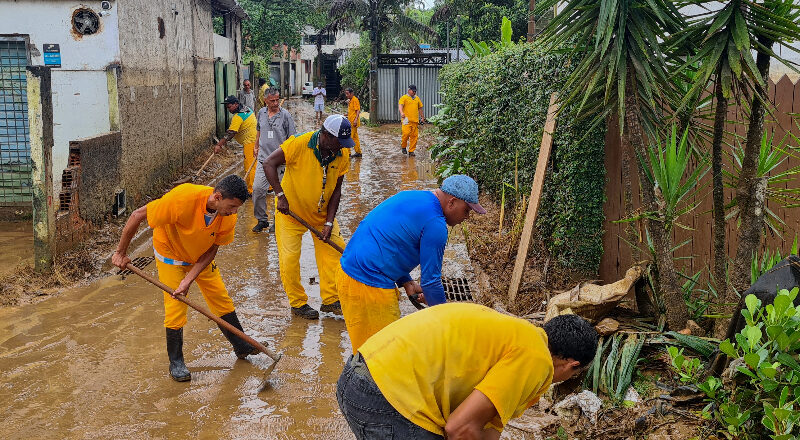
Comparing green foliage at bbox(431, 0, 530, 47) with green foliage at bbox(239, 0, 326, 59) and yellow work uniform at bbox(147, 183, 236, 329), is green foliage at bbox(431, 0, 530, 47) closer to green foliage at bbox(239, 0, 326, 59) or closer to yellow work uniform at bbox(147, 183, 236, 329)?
green foliage at bbox(239, 0, 326, 59)

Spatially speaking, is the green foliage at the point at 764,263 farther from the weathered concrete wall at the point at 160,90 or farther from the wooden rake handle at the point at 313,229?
the weathered concrete wall at the point at 160,90

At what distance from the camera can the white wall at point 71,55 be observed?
10242 mm

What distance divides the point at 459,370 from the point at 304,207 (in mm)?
4187

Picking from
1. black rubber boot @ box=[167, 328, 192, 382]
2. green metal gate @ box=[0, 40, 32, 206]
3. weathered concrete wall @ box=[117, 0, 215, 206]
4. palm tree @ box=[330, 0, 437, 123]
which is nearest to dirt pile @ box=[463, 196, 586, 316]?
black rubber boot @ box=[167, 328, 192, 382]

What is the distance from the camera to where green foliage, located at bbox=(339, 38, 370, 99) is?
3197 centimetres

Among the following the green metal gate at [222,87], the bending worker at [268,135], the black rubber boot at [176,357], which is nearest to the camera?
the black rubber boot at [176,357]

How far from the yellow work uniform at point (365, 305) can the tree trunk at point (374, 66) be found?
2262cm

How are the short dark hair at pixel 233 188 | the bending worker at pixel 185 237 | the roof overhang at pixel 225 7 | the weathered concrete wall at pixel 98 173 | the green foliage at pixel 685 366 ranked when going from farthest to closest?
the roof overhang at pixel 225 7
the weathered concrete wall at pixel 98 173
the bending worker at pixel 185 237
the short dark hair at pixel 233 188
the green foliage at pixel 685 366

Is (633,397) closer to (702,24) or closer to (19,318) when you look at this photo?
(702,24)

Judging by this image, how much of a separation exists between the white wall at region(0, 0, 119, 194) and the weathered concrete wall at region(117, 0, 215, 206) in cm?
26

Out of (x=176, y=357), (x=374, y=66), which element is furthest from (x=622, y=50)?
(x=374, y=66)

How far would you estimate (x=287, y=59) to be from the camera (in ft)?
143

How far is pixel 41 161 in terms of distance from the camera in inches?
313

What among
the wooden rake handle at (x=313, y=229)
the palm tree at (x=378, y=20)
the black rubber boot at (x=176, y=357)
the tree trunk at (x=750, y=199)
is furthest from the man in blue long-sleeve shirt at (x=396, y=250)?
the palm tree at (x=378, y=20)
